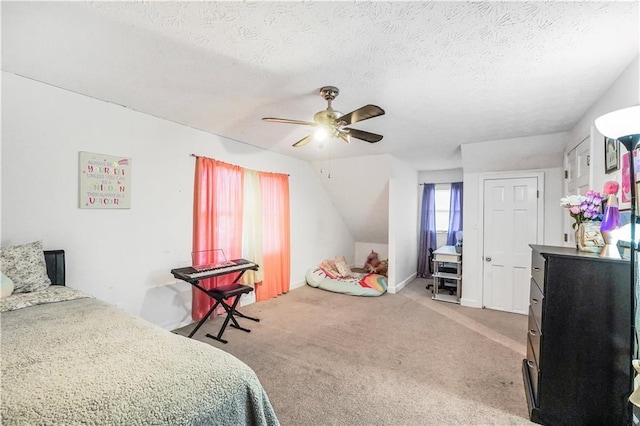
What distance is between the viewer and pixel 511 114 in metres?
2.89

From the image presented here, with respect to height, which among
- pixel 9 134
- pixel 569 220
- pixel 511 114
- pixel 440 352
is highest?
pixel 511 114

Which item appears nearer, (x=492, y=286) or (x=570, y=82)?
(x=570, y=82)

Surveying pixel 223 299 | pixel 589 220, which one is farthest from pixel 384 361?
pixel 589 220

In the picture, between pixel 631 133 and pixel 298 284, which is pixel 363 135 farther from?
pixel 298 284

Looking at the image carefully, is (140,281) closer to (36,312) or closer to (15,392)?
(36,312)

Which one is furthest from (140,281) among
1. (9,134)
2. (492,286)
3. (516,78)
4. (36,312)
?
(492,286)

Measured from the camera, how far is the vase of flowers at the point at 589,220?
6.17 feet

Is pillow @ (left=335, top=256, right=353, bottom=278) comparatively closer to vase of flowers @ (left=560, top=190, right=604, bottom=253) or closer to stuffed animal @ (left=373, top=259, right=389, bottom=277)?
stuffed animal @ (left=373, top=259, right=389, bottom=277)

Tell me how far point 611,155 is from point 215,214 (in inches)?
150

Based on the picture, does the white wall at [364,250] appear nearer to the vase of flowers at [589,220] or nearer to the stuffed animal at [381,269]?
the stuffed animal at [381,269]

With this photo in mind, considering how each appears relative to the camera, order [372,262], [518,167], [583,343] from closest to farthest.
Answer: [583,343]
[518,167]
[372,262]

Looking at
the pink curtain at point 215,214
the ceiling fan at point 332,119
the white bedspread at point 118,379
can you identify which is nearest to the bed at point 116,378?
the white bedspread at point 118,379

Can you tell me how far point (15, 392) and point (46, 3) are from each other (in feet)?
5.78

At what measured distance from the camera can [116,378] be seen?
103 centimetres
